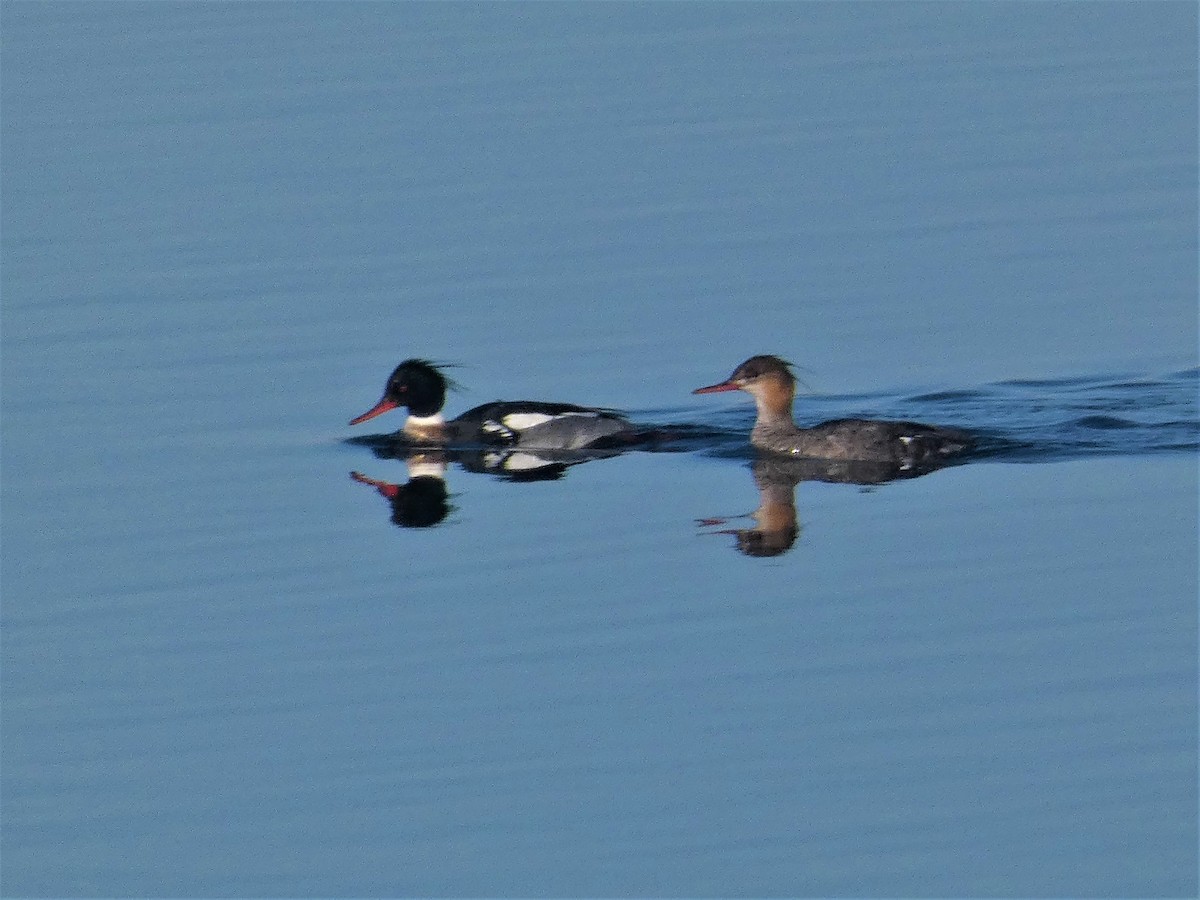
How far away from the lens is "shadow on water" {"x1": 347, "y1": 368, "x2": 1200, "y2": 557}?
15.9 metres

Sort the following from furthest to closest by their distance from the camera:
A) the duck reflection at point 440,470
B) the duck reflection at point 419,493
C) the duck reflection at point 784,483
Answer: the duck reflection at point 440,470 → the duck reflection at point 419,493 → the duck reflection at point 784,483

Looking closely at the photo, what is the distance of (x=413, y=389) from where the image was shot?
17969mm

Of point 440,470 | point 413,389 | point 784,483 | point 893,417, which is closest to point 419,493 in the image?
point 440,470

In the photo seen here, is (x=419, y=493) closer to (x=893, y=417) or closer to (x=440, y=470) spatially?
(x=440, y=470)

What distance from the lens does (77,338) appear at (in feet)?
64.3

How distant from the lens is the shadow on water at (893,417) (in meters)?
15.9

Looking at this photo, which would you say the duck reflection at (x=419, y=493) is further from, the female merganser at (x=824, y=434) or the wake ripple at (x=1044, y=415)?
the female merganser at (x=824, y=434)

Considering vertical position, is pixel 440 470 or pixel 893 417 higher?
pixel 893 417

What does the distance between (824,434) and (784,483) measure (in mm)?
576

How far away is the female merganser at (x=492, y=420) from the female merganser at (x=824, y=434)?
0.81 m

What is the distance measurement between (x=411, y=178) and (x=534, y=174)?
53.0 inches

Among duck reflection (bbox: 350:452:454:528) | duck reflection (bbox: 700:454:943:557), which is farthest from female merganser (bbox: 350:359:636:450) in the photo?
duck reflection (bbox: 700:454:943:557)

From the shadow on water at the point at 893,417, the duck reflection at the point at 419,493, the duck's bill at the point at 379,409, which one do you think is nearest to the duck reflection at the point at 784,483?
the shadow on water at the point at 893,417

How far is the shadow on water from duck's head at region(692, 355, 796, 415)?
44 centimetres
